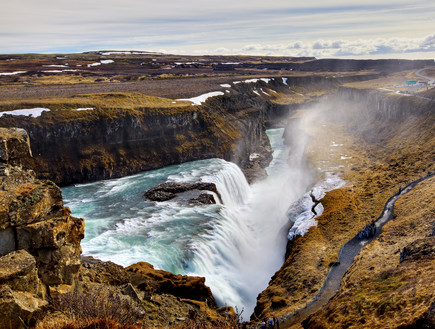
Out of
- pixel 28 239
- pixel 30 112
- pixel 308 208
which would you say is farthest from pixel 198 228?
pixel 30 112

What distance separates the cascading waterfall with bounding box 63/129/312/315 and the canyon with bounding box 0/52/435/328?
2514 millimetres

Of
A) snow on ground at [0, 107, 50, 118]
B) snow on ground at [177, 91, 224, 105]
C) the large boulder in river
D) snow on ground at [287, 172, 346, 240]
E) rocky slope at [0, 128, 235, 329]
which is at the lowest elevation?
snow on ground at [287, 172, 346, 240]

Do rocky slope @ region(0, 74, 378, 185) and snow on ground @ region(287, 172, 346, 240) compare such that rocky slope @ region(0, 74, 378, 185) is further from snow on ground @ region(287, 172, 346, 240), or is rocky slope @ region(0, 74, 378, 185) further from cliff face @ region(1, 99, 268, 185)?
snow on ground @ region(287, 172, 346, 240)

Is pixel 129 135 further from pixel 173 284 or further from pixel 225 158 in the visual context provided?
pixel 173 284

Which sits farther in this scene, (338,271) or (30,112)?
(30,112)

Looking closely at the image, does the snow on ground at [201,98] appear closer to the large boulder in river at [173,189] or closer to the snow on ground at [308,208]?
the large boulder in river at [173,189]

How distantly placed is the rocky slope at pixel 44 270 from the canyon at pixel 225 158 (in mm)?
43

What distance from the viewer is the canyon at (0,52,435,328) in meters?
12.3

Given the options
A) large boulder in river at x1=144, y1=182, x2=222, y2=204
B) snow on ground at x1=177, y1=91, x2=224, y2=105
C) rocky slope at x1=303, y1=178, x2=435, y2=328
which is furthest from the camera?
snow on ground at x1=177, y1=91, x2=224, y2=105

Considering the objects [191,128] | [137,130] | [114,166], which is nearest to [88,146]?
[114,166]

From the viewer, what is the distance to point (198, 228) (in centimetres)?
2989

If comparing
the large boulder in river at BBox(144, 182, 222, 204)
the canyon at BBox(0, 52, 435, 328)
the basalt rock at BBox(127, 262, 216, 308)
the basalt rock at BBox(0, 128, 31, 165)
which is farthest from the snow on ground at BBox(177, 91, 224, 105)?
the basalt rock at BBox(0, 128, 31, 165)

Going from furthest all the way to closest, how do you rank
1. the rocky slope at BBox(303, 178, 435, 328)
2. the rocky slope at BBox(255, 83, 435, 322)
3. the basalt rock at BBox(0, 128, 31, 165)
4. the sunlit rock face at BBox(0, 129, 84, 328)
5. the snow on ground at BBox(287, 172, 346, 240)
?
the snow on ground at BBox(287, 172, 346, 240) < the rocky slope at BBox(255, 83, 435, 322) < the basalt rock at BBox(0, 128, 31, 165) < the rocky slope at BBox(303, 178, 435, 328) < the sunlit rock face at BBox(0, 129, 84, 328)

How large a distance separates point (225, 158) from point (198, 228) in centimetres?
2355
